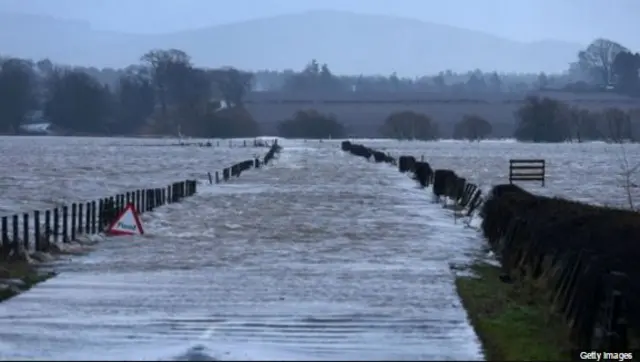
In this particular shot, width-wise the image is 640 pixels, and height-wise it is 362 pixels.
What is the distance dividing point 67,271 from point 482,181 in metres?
48.0

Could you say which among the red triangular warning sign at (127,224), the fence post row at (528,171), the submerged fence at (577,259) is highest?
the submerged fence at (577,259)

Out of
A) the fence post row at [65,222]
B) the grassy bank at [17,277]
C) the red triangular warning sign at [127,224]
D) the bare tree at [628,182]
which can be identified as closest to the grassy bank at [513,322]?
the grassy bank at [17,277]

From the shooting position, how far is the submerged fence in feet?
50.6

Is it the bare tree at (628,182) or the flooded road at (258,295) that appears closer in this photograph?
the flooded road at (258,295)

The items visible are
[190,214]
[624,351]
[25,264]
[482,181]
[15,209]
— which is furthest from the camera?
[482,181]

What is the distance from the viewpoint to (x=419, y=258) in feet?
93.0

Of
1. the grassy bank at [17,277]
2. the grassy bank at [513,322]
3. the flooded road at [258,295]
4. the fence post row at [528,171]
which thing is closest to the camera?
the flooded road at [258,295]

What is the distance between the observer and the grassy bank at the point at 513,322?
1606 centimetres

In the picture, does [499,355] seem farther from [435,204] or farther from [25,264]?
[435,204]

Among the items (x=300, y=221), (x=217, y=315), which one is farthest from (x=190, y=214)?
(x=217, y=315)

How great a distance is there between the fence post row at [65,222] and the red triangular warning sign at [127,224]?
0.74 meters

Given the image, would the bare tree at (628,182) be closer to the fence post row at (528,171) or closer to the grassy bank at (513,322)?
the fence post row at (528,171)

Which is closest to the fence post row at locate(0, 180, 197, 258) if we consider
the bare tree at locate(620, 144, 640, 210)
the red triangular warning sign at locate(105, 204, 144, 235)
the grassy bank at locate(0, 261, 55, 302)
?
the red triangular warning sign at locate(105, 204, 144, 235)

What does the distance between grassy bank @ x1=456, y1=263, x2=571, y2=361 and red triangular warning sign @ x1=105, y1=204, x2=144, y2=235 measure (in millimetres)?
12667
